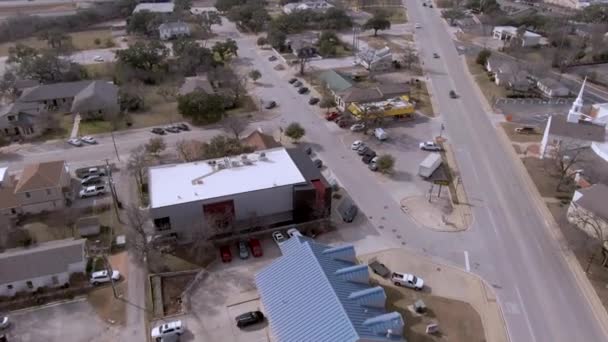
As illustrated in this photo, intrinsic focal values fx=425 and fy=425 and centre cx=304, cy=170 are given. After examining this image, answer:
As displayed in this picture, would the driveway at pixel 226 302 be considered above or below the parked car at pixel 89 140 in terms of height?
below

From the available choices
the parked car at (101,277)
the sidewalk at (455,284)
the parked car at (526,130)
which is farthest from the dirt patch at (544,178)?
the parked car at (101,277)

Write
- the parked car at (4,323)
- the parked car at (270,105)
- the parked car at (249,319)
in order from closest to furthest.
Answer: the parked car at (4,323) → the parked car at (249,319) → the parked car at (270,105)

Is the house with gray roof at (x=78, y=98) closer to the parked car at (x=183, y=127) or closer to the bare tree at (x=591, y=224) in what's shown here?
the parked car at (x=183, y=127)

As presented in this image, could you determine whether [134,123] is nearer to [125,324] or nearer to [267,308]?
[125,324]

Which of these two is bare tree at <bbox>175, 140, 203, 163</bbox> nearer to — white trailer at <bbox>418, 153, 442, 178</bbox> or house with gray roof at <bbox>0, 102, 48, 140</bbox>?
house with gray roof at <bbox>0, 102, 48, 140</bbox>

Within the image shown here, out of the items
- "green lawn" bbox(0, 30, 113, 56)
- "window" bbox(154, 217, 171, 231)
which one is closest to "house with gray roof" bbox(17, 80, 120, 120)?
"window" bbox(154, 217, 171, 231)

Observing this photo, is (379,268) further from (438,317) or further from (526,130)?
(526,130)

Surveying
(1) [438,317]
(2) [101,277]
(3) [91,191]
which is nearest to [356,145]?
(1) [438,317]
